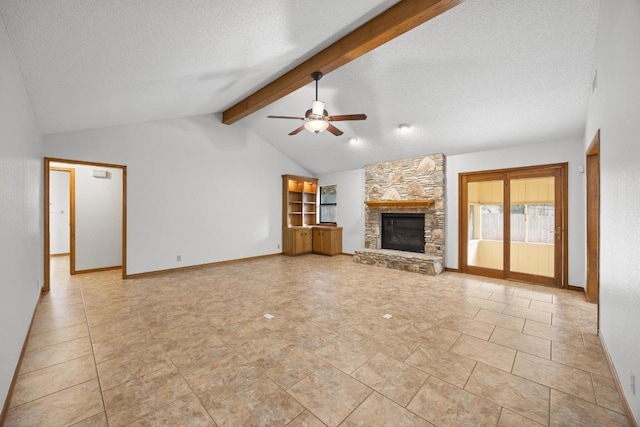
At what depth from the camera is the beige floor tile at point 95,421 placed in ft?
5.37

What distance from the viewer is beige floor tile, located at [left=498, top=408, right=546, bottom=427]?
1.64 meters

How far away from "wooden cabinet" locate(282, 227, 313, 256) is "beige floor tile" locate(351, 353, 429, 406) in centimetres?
549

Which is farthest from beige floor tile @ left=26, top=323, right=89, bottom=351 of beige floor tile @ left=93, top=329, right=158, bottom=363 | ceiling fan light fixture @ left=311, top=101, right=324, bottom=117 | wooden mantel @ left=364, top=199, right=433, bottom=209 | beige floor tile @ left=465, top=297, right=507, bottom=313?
wooden mantel @ left=364, top=199, right=433, bottom=209

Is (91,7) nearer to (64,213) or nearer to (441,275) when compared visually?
(441,275)

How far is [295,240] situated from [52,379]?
5831 mm

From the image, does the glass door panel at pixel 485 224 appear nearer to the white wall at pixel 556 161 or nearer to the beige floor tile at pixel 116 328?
the white wall at pixel 556 161

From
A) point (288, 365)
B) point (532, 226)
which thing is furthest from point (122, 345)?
point (532, 226)

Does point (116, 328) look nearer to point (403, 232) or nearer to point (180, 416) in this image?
point (180, 416)

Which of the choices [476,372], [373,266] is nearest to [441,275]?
[373,266]

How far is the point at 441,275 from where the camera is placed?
551 centimetres

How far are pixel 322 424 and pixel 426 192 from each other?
540 centimetres

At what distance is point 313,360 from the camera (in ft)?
7.72

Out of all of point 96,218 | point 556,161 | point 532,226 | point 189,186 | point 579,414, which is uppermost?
point 556,161

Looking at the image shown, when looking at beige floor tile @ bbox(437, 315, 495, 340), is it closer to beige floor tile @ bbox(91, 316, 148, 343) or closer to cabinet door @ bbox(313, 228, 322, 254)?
beige floor tile @ bbox(91, 316, 148, 343)
